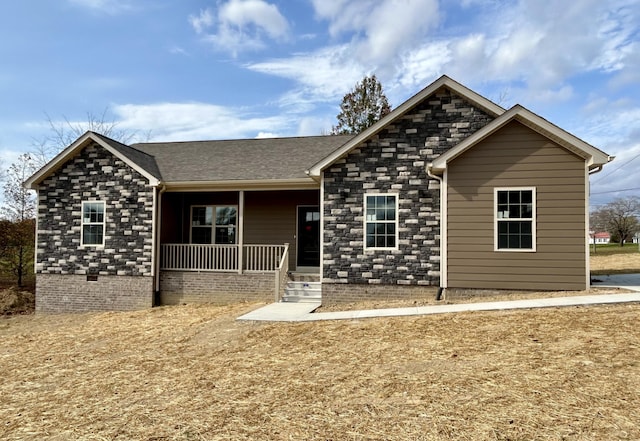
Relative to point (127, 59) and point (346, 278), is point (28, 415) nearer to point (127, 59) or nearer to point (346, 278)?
point (346, 278)

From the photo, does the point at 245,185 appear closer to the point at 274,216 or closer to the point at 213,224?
the point at 274,216

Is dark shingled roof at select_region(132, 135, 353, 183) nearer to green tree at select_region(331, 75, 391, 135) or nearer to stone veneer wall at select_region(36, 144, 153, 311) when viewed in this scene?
stone veneer wall at select_region(36, 144, 153, 311)

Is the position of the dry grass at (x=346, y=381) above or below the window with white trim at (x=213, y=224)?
below

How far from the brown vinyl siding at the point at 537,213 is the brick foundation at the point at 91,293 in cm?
883

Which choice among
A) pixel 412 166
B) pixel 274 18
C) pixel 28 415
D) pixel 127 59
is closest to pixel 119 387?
pixel 28 415

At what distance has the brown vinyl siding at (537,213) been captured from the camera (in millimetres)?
9297

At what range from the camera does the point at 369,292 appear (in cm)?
1049

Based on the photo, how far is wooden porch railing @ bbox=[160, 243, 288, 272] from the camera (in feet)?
40.9

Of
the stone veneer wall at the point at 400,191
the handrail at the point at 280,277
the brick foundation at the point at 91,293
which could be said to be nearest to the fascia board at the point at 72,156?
the brick foundation at the point at 91,293

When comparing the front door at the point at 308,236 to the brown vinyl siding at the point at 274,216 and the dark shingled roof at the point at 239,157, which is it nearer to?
the brown vinyl siding at the point at 274,216

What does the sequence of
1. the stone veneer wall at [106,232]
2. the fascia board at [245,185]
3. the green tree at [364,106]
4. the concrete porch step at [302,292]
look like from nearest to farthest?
the concrete porch step at [302,292], the fascia board at [245,185], the stone veneer wall at [106,232], the green tree at [364,106]

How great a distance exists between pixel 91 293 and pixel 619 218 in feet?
186

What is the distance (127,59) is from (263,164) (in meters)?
6.96

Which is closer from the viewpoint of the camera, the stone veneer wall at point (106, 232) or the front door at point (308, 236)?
the stone veneer wall at point (106, 232)
